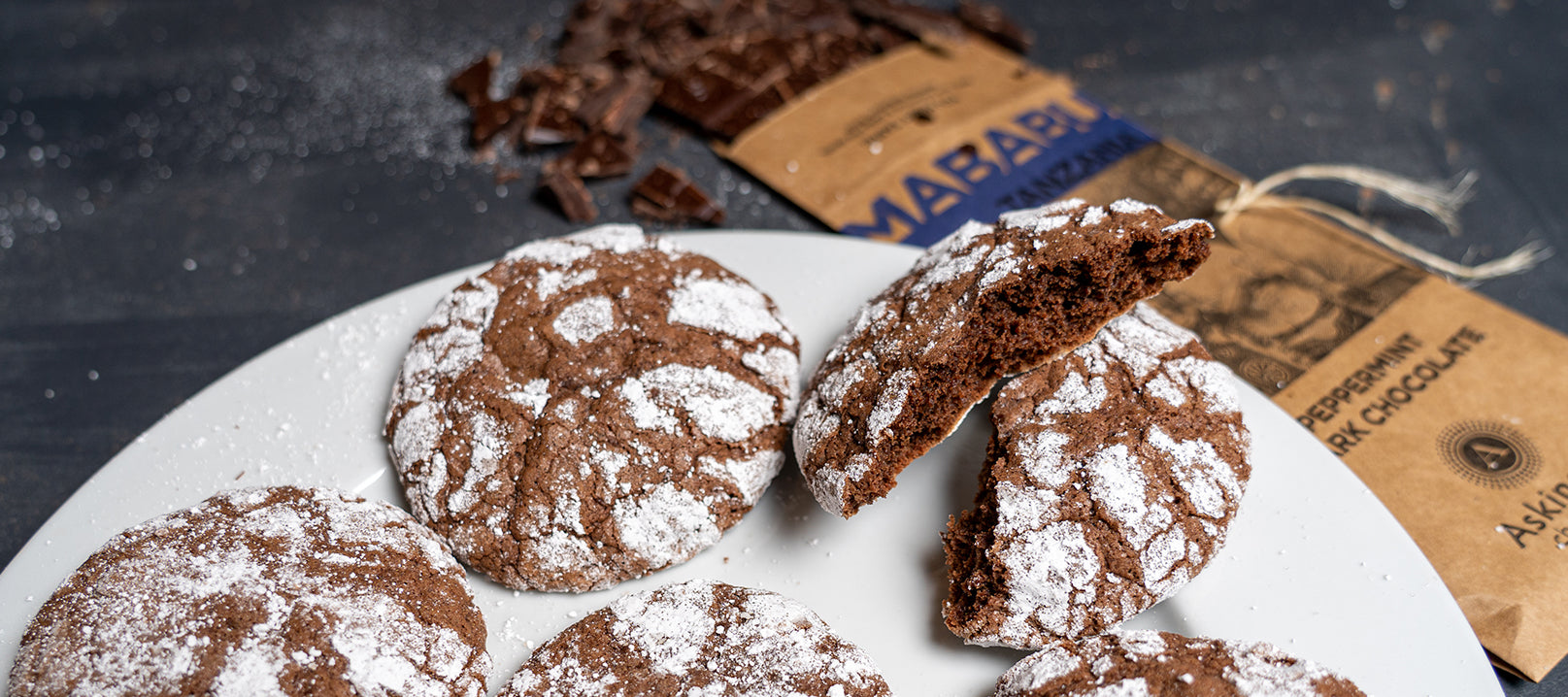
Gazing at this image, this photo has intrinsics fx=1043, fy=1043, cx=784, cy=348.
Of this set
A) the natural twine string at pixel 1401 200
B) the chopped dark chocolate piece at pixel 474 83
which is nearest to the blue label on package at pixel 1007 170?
the natural twine string at pixel 1401 200

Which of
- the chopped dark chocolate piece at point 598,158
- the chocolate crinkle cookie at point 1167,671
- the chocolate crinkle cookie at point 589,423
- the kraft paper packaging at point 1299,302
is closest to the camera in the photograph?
the chocolate crinkle cookie at point 1167,671

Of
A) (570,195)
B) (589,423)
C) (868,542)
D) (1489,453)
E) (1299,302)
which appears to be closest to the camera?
(589,423)

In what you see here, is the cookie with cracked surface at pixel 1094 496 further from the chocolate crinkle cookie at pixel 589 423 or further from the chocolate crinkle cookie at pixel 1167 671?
the chocolate crinkle cookie at pixel 589 423

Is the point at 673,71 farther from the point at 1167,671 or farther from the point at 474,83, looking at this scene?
the point at 1167,671

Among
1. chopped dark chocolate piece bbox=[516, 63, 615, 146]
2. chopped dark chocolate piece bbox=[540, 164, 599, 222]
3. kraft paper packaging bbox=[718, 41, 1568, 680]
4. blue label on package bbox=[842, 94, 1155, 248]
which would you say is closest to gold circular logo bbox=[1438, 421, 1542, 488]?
kraft paper packaging bbox=[718, 41, 1568, 680]

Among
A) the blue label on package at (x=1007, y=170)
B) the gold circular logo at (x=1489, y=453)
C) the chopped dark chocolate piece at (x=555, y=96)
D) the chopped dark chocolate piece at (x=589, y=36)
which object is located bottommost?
the gold circular logo at (x=1489, y=453)

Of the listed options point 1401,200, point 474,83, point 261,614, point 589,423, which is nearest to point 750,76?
point 474,83
